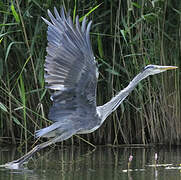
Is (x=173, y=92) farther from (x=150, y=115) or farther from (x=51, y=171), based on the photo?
(x=51, y=171)

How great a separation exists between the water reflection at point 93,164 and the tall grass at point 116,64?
34 cm

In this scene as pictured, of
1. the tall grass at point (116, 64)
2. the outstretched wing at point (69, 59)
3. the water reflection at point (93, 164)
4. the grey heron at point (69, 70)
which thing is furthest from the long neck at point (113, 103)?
the tall grass at point (116, 64)

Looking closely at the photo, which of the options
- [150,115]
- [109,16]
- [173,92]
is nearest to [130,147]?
[150,115]

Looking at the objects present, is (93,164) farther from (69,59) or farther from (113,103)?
(69,59)

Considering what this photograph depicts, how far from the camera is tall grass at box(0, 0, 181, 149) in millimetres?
6758

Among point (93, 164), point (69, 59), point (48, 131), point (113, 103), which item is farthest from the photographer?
point (113, 103)

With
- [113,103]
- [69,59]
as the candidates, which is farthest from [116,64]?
[69,59]

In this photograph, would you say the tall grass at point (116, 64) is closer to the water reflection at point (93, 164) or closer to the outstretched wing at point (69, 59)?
the water reflection at point (93, 164)

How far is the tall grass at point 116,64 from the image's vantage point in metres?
6.76

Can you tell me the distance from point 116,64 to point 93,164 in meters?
1.76

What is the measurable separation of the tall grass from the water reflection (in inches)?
13.4

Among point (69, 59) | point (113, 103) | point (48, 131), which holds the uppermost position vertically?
point (69, 59)

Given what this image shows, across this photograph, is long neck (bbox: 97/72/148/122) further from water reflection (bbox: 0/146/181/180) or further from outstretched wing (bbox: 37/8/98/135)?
water reflection (bbox: 0/146/181/180)

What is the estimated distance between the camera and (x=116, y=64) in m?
6.95
